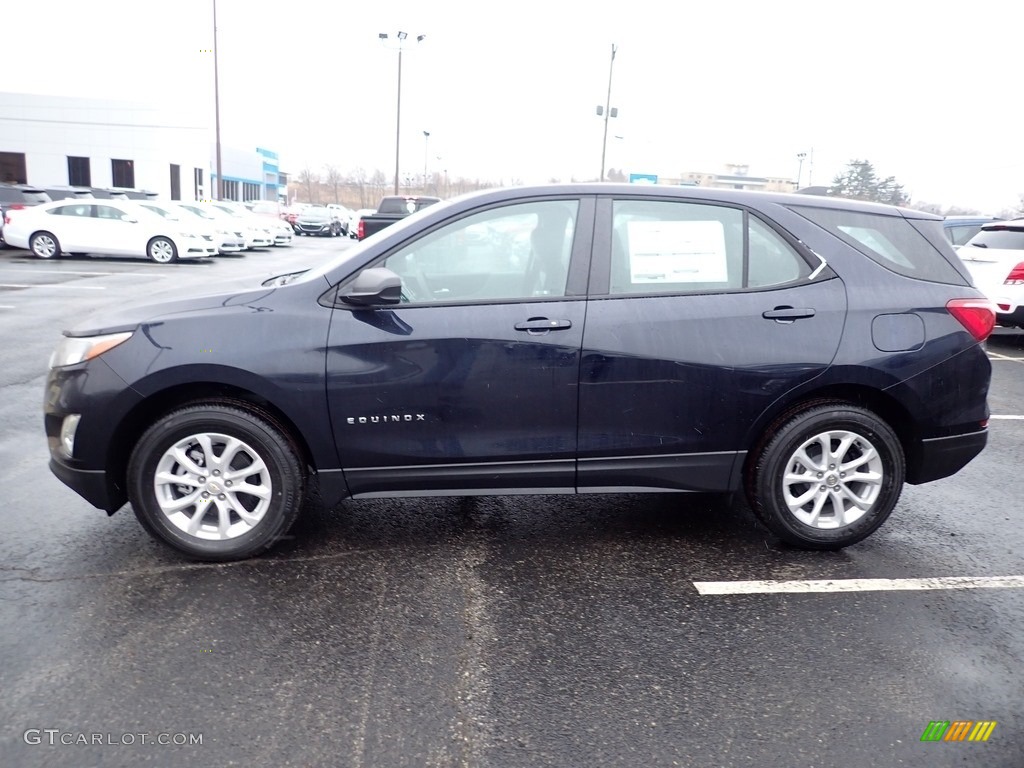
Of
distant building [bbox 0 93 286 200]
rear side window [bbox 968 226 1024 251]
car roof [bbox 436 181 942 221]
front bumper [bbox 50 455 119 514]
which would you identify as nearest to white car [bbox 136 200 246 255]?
rear side window [bbox 968 226 1024 251]

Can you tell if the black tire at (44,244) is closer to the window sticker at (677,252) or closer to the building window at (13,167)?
the window sticker at (677,252)

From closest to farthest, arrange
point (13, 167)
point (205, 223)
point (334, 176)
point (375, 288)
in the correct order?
point (375, 288) → point (205, 223) → point (13, 167) → point (334, 176)

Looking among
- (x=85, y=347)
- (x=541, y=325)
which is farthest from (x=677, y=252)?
(x=85, y=347)

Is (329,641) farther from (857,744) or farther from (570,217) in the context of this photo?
(570,217)

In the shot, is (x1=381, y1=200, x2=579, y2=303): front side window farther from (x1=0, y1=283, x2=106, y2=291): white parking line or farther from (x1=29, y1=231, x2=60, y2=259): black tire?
(x1=29, y1=231, x2=60, y2=259): black tire

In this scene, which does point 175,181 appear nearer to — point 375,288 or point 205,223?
point 205,223

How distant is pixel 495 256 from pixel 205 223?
21.0m

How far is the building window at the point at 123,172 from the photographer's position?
5391cm

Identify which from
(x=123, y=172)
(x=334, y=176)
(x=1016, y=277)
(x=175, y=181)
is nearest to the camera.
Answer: (x=1016, y=277)

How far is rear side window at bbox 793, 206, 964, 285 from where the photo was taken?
13.7ft

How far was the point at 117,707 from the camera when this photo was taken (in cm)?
278

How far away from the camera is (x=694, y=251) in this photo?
13.3ft

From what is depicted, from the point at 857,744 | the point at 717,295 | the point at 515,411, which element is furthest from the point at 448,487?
the point at 857,744

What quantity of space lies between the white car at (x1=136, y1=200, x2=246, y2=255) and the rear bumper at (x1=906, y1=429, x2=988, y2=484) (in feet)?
67.6
